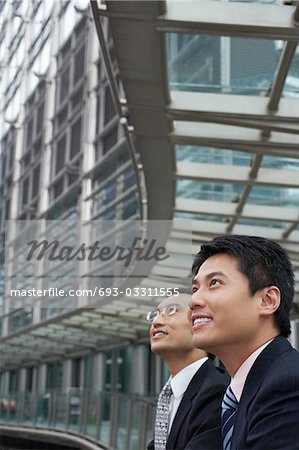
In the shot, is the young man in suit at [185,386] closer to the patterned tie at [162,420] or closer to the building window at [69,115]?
the patterned tie at [162,420]

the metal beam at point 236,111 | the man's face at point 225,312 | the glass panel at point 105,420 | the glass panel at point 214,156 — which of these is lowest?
the glass panel at point 105,420

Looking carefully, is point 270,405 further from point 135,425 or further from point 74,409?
point 74,409

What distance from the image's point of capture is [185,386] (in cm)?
306

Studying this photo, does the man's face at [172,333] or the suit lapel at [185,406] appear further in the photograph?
the man's face at [172,333]

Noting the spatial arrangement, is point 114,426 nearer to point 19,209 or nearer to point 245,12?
point 245,12

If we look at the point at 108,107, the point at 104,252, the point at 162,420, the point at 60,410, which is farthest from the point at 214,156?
the point at 108,107

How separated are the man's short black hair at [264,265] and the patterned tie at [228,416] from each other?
23cm

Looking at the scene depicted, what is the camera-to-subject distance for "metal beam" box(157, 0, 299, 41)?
6270 millimetres

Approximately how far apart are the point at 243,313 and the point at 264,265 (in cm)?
15

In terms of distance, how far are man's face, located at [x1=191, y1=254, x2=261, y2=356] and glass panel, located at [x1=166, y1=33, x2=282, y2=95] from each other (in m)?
5.49

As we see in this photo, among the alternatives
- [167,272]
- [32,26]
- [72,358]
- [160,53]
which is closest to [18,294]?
[72,358]

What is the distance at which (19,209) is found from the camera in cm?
3669

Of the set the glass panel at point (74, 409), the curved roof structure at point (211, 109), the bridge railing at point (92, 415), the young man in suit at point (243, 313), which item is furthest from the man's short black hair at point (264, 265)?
the glass panel at point (74, 409)

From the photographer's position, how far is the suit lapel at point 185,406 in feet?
9.39
